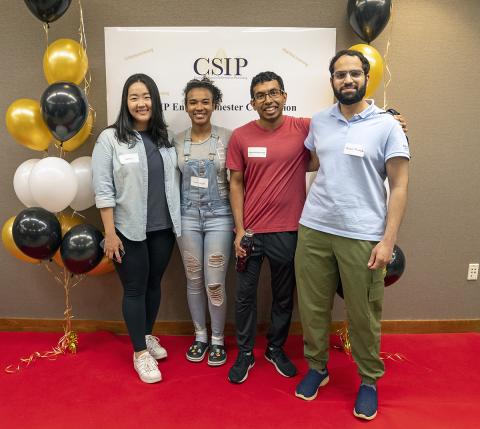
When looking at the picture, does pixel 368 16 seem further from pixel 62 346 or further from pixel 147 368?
pixel 62 346

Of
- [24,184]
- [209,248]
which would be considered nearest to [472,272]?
[209,248]

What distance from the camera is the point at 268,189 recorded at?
2.05m

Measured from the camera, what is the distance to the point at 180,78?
99.0 inches

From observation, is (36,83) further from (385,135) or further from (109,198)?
(385,135)

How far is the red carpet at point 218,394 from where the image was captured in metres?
1.86

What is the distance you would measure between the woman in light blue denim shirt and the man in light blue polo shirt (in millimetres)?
749

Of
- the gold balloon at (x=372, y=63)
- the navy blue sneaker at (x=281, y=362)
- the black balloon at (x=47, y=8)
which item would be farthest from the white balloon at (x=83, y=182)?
the gold balloon at (x=372, y=63)

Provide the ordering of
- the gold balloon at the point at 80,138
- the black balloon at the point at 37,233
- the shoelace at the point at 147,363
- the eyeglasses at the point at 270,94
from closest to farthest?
1. the eyeglasses at the point at 270,94
2. the black balloon at the point at 37,233
3. the shoelace at the point at 147,363
4. the gold balloon at the point at 80,138

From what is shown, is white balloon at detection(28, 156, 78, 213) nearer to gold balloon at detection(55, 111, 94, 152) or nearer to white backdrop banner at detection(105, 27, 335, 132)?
gold balloon at detection(55, 111, 94, 152)

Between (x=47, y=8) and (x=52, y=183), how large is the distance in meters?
0.94

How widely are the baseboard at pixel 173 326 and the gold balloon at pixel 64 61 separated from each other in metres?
1.60

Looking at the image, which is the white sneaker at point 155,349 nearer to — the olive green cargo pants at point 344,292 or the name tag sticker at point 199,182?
the olive green cargo pants at point 344,292

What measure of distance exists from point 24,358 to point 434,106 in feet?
9.84

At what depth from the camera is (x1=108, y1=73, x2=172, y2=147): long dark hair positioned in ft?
6.73
